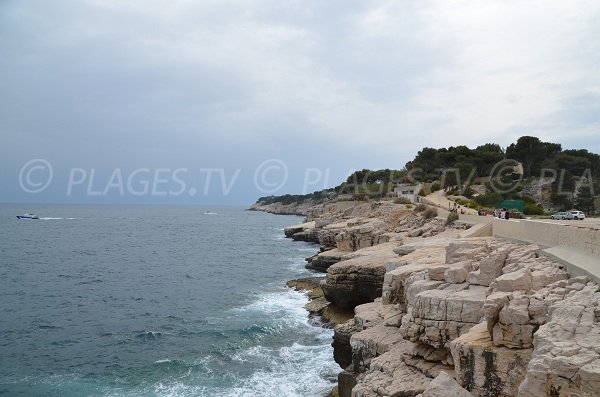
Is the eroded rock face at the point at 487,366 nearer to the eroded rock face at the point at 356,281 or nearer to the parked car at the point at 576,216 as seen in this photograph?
the eroded rock face at the point at 356,281

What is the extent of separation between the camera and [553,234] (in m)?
15.7

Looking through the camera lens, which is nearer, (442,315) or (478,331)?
(478,331)

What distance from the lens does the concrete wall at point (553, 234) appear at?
13062 mm

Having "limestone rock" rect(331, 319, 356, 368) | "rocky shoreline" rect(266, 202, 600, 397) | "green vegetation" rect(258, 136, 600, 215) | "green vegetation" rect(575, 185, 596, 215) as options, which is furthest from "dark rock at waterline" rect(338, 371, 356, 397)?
"green vegetation" rect(575, 185, 596, 215)

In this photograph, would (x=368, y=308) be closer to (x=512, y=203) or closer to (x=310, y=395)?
(x=310, y=395)

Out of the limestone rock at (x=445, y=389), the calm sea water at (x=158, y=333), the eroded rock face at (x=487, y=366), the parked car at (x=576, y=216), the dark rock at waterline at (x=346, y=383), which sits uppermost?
Answer: the parked car at (x=576, y=216)

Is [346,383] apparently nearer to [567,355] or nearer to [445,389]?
[445,389]

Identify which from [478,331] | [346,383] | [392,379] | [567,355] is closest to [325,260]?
[346,383]

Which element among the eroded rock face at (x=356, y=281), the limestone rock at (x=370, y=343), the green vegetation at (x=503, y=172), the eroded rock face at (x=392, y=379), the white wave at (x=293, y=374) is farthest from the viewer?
the green vegetation at (x=503, y=172)

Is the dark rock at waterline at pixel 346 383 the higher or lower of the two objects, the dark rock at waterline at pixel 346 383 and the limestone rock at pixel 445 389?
the lower

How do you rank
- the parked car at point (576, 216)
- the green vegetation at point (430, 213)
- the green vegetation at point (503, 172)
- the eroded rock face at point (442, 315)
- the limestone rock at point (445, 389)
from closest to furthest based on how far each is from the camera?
the limestone rock at point (445, 389), the eroded rock face at point (442, 315), the parked car at point (576, 216), the green vegetation at point (430, 213), the green vegetation at point (503, 172)

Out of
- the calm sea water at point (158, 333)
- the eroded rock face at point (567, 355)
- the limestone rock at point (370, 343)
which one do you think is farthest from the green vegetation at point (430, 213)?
the eroded rock face at point (567, 355)

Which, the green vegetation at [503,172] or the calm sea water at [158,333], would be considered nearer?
the calm sea water at [158,333]

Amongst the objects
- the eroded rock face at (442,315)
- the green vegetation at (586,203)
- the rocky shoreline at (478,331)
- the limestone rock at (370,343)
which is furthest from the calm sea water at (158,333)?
the green vegetation at (586,203)
